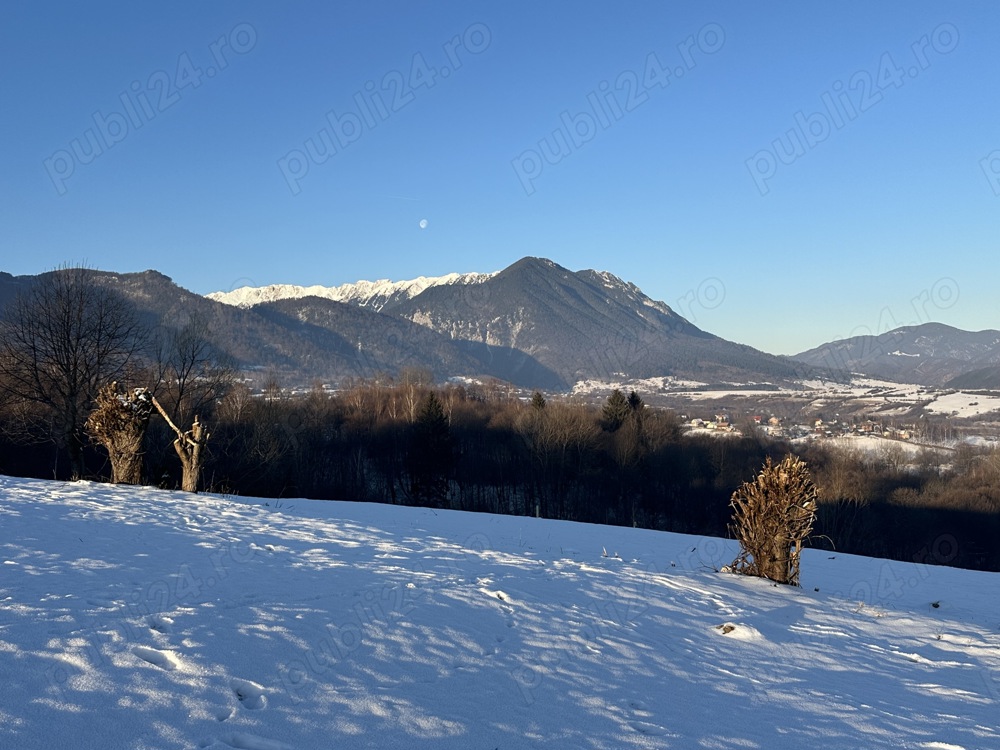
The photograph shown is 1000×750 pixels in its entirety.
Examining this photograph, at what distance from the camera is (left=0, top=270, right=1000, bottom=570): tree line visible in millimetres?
37750

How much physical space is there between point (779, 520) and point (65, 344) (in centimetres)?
2477

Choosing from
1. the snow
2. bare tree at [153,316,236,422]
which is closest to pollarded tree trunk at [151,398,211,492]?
bare tree at [153,316,236,422]

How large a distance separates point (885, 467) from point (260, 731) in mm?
68231

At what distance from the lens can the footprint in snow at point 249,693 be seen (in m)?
4.03

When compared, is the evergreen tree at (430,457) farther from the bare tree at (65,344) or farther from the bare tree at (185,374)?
the bare tree at (65,344)

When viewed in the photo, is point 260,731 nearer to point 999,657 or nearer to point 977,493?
point 999,657

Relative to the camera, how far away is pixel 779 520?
9.88 meters

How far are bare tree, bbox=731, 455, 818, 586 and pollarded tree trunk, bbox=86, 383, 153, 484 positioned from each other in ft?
44.1

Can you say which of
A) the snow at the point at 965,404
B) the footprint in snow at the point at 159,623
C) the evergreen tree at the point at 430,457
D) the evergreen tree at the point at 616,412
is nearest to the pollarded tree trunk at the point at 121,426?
the footprint in snow at the point at 159,623

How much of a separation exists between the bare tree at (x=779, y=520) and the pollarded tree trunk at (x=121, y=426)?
13444 millimetres

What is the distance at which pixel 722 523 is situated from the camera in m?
Answer: 50.2

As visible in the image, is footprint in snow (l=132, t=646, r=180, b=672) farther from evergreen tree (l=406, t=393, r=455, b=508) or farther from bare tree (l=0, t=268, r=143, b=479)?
evergreen tree (l=406, t=393, r=455, b=508)

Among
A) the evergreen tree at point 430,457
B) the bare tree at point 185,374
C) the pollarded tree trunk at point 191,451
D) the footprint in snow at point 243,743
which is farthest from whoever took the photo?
the evergreen tree at point 430,457

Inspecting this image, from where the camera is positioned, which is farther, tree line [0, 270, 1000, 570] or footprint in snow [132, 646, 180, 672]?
tree line [0, 270, 1000, 570]
